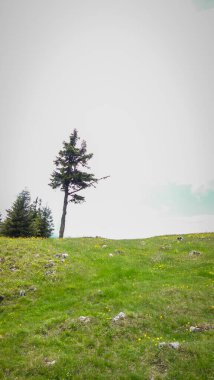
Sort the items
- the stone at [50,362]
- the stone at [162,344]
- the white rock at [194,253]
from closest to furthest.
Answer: the stone at [50,362] < the stone at [162,344] < the white rock at [194,253]

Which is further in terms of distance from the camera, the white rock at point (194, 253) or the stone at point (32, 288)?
the white rock at point (194, 253)

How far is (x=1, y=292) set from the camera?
18.1 metres

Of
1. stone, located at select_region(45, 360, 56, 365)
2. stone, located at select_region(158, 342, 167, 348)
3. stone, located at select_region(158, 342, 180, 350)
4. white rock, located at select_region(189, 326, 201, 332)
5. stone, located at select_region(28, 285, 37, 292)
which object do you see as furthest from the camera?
stone, located at select_region(28, 285, 37, 292)

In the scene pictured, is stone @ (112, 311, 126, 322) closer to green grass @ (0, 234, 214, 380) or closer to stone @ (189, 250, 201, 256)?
green grass @ (0, 234, 214, 380)

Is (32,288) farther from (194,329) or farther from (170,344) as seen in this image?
(194,329)

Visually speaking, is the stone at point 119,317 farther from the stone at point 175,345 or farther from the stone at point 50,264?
the stone at point 50,264

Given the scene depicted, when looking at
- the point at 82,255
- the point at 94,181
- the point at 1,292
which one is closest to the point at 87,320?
the point at 1,292

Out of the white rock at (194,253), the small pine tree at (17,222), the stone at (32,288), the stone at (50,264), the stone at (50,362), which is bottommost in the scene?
the stone at (50,362)

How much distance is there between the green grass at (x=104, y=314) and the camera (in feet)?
37.1

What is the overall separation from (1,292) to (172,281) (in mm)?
12277

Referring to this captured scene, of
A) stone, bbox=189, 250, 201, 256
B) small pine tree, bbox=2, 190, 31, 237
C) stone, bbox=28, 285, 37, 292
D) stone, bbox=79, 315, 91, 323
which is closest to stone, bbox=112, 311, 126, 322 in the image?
stone, bbox=79, 315, 91, 323

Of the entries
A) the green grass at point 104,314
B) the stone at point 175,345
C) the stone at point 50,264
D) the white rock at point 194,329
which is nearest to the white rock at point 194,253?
the green grass at point 104,314

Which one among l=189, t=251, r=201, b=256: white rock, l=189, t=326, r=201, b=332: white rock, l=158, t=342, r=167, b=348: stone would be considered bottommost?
l=158, t=342, r=167, b=348: stone

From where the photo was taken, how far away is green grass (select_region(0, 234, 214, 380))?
11297mm
